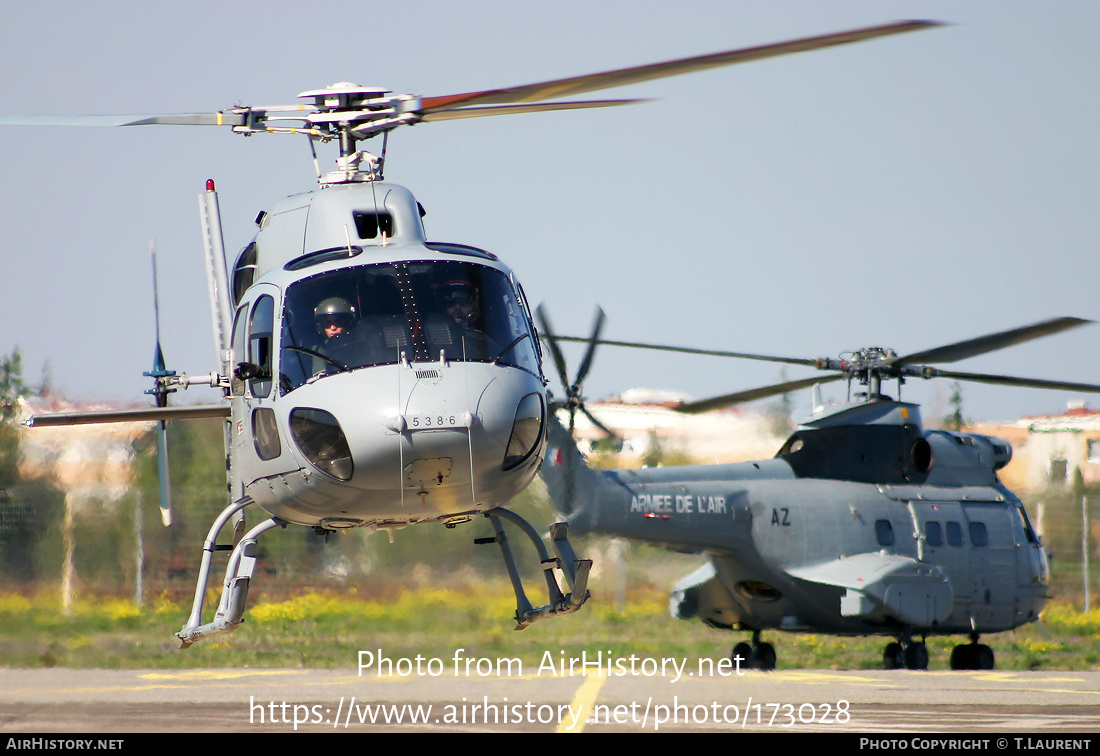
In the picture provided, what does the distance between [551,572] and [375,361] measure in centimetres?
253

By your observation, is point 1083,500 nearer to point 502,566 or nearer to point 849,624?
point 849,624

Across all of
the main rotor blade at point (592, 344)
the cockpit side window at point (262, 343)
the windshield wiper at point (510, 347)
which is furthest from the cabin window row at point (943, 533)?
the cockpit side window at point (262, 343)

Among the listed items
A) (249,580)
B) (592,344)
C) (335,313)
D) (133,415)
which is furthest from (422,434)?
(592,344)

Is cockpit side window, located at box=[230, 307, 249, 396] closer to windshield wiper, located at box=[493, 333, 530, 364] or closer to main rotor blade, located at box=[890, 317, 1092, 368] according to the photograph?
windshield wiper, located at box=[493, 333, 530, 364]

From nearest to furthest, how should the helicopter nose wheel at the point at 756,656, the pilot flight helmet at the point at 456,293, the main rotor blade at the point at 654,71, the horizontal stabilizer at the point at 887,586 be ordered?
1. the main rotor blade at the point at 654,71
2. the pilot flight helmet at the point at 456,293
3. the horizontal stabilizer at the point at 887,586
4. the helicopter nose wheel at the point at 756,656

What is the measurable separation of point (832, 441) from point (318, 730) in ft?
30.9

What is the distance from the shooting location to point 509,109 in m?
9.32

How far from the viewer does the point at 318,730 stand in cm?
1299

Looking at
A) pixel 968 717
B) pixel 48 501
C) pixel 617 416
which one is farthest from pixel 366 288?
pixel 617 416

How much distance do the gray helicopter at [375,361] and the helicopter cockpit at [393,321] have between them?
0.4 inches

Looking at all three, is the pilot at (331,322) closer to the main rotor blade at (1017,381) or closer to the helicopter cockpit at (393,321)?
the helicopter cockpit at (393,321)

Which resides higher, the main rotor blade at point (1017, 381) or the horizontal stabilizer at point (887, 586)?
the main rotor blade at point (1017, 381)

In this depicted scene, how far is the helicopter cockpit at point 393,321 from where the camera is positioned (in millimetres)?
8258

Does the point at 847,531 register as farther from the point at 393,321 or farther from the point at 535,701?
→ the point at 393,321
